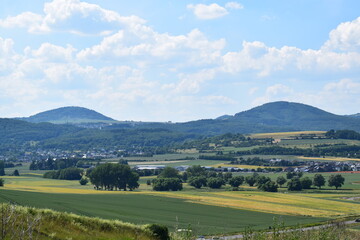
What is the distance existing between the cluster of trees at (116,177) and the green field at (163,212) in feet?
111

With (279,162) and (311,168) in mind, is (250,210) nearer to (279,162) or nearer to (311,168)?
(311,168)

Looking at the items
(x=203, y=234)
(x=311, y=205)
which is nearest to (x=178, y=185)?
(x=311, y=205)

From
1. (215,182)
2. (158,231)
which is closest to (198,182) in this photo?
(215,182)

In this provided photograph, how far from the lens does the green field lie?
58.9 m

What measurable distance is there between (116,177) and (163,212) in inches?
2079

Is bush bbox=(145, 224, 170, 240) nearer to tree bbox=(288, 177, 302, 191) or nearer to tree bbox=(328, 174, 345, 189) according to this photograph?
tree bbox=(288, 177, 302, 191)

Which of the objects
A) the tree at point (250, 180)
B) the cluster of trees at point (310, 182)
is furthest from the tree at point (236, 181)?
the cluster of trees at point (310, 182)

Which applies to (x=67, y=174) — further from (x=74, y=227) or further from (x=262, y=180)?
(x=74, y=227)

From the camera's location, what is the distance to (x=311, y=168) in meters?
175

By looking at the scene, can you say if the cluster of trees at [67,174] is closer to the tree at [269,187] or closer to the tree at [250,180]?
the tree at [250,180]

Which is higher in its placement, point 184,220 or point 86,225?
point 86,225

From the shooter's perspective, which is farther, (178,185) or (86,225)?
(178,185)

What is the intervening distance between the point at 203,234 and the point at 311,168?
130338mm

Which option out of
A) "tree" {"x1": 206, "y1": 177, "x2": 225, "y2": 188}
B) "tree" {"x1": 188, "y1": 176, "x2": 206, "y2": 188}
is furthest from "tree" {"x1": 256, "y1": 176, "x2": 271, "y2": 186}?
"tree" {"x1": 188, "y1": 176, "x2": 206, "y2": 188}
